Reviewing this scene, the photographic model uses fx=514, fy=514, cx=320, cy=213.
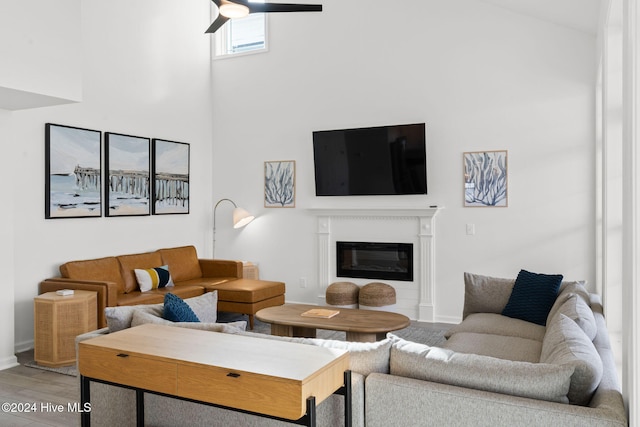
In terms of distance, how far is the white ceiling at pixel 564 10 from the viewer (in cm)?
463

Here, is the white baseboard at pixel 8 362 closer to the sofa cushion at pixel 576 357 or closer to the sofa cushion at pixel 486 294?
the sofa cushion at pixel 486 294

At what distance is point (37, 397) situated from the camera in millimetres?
3711

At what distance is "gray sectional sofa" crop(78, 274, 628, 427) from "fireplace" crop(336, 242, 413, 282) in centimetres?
337

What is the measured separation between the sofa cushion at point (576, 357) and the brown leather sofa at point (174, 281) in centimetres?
353

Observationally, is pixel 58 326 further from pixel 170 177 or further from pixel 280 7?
pixel 280 7

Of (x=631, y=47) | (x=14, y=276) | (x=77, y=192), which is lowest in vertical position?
(x=14, y=276)

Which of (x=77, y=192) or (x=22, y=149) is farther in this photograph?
(x=77, y=192)

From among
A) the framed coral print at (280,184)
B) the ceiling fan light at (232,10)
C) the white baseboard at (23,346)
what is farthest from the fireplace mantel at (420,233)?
the white baseboard at (23,346)

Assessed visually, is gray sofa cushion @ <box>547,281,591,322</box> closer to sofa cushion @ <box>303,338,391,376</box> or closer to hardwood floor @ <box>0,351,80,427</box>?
sofa cushion @ <box>303,338,391,376</box>

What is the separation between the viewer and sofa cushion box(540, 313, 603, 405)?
1972 millimetres

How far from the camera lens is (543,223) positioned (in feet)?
18.3

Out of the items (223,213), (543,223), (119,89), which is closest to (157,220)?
(223,213)

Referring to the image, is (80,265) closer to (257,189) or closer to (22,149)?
(22,149)

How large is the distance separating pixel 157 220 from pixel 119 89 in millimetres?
1670
